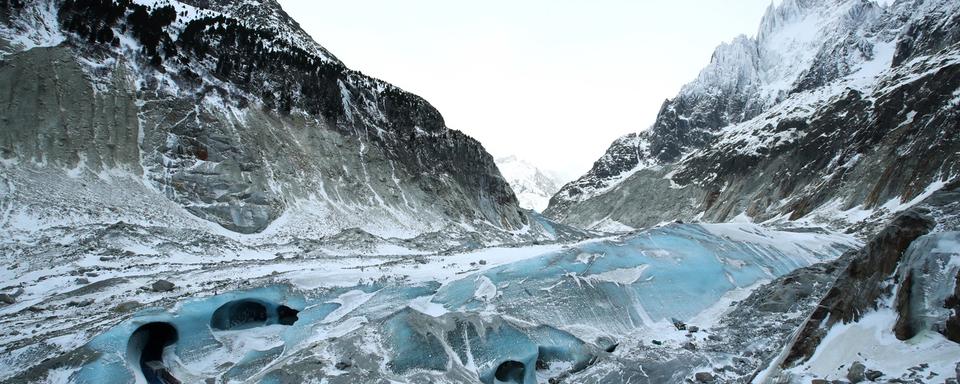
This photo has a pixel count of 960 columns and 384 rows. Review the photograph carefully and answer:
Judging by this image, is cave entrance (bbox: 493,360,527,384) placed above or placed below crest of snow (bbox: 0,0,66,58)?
below

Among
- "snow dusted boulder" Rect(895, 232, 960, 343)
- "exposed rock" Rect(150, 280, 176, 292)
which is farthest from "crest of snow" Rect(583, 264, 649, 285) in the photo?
"exposed rock" Rect(150, 280, 176, 292)

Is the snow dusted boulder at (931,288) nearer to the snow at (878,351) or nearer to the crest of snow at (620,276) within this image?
the snow at (878,351)

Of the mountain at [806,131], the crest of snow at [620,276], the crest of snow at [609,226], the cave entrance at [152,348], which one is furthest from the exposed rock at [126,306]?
the crest of snow at [609,226]

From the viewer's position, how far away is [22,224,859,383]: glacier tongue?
511 inches

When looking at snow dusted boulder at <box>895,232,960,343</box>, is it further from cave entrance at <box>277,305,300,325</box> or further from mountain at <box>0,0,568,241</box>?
mountain at <box>0,0,568,241</box>

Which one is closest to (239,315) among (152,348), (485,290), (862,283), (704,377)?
(152,348)

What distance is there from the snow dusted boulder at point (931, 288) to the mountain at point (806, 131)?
40.5 meters

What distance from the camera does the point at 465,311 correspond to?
53.5 ft

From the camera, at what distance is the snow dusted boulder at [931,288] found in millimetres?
7931

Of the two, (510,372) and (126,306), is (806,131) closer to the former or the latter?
(510,372)

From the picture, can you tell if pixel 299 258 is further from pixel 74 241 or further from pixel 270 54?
pixel 270 54

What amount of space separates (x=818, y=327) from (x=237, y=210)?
33.1 metres

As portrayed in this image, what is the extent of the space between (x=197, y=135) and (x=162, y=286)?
74.6 ft

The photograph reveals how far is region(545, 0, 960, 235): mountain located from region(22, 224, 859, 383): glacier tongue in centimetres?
3208
